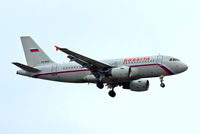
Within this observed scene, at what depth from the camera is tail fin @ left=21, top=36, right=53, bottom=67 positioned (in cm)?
6456

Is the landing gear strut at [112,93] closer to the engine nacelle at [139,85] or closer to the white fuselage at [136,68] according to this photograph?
the engine nacelle at [139,85]

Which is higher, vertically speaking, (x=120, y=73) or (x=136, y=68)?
(x=136, y=68)

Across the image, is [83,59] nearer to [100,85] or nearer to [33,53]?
[100,85]

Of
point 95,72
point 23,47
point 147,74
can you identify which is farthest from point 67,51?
point 23,47

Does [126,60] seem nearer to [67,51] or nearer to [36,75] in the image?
[67,51]

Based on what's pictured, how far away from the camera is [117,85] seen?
2430 inches

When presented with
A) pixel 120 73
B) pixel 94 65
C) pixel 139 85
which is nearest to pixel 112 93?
pixel 139 85

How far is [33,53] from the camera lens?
65.6 m

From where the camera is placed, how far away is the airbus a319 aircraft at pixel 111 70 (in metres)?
56.3

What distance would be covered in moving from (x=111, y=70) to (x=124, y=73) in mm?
2130

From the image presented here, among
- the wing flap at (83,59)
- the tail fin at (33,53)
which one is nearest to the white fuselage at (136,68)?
the wing flap at (83,59)

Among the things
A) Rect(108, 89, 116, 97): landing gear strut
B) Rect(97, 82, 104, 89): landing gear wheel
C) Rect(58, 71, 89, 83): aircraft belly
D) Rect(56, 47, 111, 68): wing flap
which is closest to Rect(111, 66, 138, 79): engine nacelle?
Rect(56, 47, 111, 68): wing flap

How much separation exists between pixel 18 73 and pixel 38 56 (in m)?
3.89

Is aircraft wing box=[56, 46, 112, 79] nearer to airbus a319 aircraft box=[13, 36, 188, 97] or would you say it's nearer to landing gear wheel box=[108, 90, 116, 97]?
airbus a319 aircraft box=[13, 36, 188, 97]
